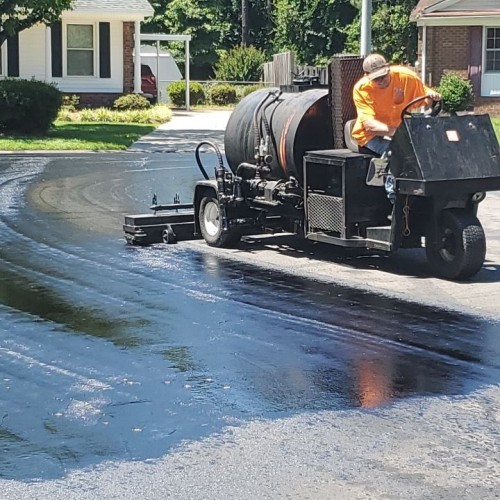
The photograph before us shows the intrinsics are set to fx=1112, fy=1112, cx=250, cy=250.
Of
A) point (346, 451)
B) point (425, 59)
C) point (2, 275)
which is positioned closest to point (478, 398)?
point (346, 451)

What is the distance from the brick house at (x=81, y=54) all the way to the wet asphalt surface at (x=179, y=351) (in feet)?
84.6

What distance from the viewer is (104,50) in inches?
1459

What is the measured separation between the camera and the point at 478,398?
6441 mm

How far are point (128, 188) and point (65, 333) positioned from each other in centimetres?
957

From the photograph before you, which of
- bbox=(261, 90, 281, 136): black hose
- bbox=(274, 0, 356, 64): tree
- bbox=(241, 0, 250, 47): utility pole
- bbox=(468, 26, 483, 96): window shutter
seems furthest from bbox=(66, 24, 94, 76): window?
bbox=(261, 90, 281, 136): black hose

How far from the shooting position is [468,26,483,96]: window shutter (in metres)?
34.8

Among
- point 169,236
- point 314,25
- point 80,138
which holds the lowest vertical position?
point 169,236

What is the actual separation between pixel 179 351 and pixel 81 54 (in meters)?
31.1

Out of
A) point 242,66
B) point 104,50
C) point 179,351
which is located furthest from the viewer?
point 242,66

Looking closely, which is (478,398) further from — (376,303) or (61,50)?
(61,50)

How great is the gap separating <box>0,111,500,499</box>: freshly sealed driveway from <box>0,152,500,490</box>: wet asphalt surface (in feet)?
0.06

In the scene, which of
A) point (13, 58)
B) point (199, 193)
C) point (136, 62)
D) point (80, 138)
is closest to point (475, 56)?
point (136, 62)

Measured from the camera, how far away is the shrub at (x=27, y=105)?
26.1 meters

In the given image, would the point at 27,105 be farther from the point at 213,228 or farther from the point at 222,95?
the point at 222,95
